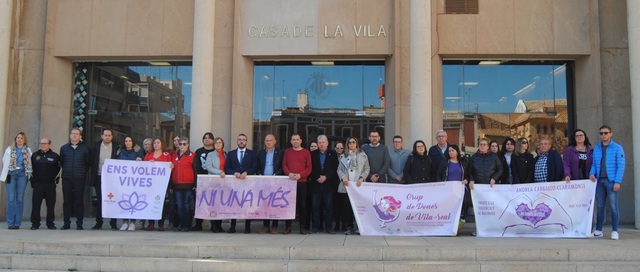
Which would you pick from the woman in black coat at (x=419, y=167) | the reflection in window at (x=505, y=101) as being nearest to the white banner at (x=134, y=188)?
the woman in black coat at (x=419, y=167)

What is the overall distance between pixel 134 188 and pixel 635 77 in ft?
35.0

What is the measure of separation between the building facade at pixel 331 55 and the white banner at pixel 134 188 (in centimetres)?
169

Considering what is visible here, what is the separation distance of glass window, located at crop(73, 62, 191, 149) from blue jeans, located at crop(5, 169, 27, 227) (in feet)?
12.8

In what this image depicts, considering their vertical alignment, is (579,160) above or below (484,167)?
above

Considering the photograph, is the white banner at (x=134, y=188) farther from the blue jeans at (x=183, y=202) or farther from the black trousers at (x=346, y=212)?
the black trousers at (x=346, y=212)

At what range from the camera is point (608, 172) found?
29.7 ft

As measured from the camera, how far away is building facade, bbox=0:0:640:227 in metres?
12.2

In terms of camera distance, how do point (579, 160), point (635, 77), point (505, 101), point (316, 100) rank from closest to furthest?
Answer: point (579, 160)
point (635, 77)
point (505, 101)
point (316, 100)

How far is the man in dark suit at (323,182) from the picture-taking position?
387 inches

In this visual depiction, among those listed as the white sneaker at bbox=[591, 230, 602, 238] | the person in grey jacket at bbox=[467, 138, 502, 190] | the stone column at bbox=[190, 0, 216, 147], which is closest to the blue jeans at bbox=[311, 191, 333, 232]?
the person in grey jacket at bbox=[467, 138, 502, 190]

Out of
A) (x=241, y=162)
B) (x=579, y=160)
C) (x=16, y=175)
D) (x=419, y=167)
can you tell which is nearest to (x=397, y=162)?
(x=419, y=167)

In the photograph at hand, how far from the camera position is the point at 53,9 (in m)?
13.2

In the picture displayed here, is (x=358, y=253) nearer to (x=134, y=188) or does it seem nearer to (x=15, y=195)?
(x=134, y=188)

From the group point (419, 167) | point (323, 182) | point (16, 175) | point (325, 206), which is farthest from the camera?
point (16, 175)
